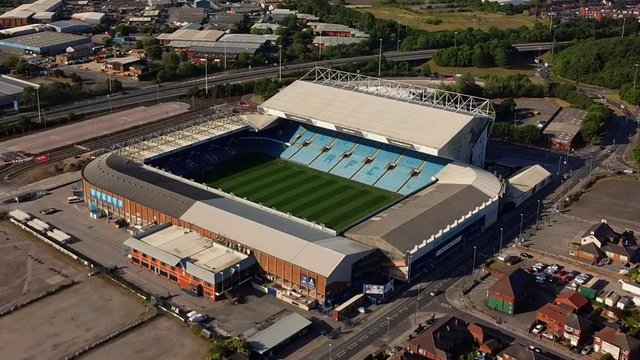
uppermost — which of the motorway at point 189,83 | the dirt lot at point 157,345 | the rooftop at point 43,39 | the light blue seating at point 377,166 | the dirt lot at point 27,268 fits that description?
the rooftop at point 43,39

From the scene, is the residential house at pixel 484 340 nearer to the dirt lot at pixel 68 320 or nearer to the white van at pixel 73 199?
the dirt lot at pixel 68 320

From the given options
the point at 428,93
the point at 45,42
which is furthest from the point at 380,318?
the point at 45,42

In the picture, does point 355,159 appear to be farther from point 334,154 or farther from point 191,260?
point 191,260

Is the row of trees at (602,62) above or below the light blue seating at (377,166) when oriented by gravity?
above

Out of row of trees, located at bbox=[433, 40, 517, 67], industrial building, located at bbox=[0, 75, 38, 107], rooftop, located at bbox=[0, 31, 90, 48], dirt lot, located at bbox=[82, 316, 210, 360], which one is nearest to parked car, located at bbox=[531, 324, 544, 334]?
dirt lot, located at bbox=[82, 316, 210, 360]

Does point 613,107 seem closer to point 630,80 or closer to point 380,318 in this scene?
point 630,80

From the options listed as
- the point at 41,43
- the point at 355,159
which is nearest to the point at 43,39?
the point at 41,43

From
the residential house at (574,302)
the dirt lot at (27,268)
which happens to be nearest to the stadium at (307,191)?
the dirt lot at (27,268)
